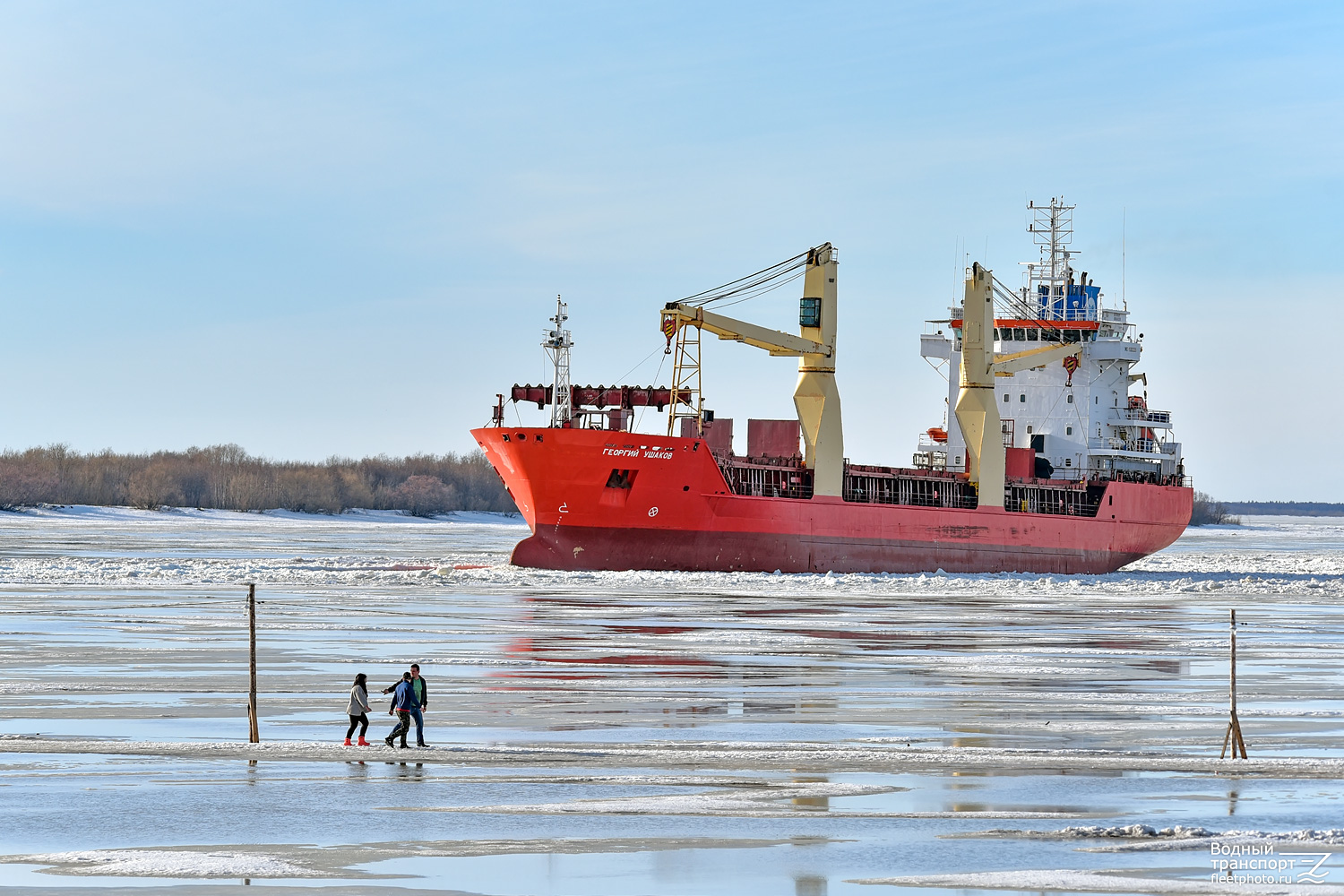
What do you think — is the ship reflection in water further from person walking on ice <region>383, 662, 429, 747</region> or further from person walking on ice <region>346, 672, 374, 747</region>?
person walking on ice <region>346, 672, 374, 747</region>

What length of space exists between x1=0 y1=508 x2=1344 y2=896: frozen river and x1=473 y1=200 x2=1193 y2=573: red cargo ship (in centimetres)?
1175

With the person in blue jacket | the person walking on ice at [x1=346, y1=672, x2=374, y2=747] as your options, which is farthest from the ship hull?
the person walking on ice at [x1=346, y1=672, x2=374, y2=747]

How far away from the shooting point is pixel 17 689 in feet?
52.2

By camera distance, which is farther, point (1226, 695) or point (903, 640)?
point (903, 640)

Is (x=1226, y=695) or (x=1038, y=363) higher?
(x=1038, y=363)

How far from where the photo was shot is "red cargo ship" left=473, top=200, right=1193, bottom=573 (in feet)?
131

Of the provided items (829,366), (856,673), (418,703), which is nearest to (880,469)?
(829,366)

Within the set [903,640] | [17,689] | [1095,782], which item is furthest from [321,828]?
[903,640]

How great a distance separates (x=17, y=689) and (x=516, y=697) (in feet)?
17.3

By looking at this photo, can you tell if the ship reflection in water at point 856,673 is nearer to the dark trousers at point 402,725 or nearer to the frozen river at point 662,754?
the frozen river at point 662,754

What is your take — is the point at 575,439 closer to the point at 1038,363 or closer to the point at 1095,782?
the point at 1038,363

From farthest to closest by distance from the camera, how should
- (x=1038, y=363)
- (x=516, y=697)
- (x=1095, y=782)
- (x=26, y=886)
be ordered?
(x=1038, y=363) → (x=516, y=697) → (x=1095, y=782) → (x=26, y=886)

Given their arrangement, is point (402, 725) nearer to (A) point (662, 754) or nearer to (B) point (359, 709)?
(B) point (359, 709)

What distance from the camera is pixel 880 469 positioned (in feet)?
157
